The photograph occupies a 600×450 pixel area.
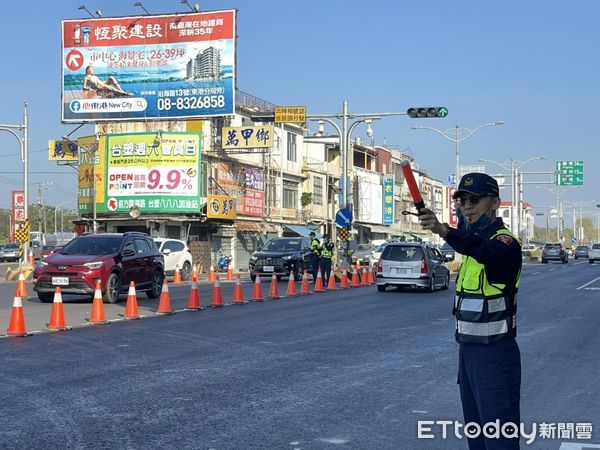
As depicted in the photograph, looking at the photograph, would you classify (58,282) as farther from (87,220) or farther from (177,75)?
(87,220)

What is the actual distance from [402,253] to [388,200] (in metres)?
54.3

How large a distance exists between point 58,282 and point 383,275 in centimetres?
1080

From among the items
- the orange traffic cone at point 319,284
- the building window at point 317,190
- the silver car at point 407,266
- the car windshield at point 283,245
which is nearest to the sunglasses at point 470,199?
the silver car at point 407,266

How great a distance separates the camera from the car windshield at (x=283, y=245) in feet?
109

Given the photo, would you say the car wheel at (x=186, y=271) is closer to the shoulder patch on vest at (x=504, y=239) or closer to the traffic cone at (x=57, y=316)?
the traffic cone at (x=57, y=316)

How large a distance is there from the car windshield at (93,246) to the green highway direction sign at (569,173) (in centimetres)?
5289

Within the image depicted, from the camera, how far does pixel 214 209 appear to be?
4672cm

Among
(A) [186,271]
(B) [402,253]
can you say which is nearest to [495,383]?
(B) [402,253]

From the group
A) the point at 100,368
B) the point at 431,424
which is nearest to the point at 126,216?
the point at 100,368

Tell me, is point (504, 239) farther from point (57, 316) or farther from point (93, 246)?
point (93, 246)

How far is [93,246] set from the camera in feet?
68.5

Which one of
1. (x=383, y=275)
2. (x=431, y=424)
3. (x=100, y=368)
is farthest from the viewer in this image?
(x=383, y=275)

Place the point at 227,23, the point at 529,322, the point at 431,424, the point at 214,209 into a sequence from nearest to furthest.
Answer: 1. the point at 431,424
2. the point at 529,322
3. the point at 227,23
4. the point at 214,209

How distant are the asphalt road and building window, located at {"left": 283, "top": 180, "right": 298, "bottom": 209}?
137ft
